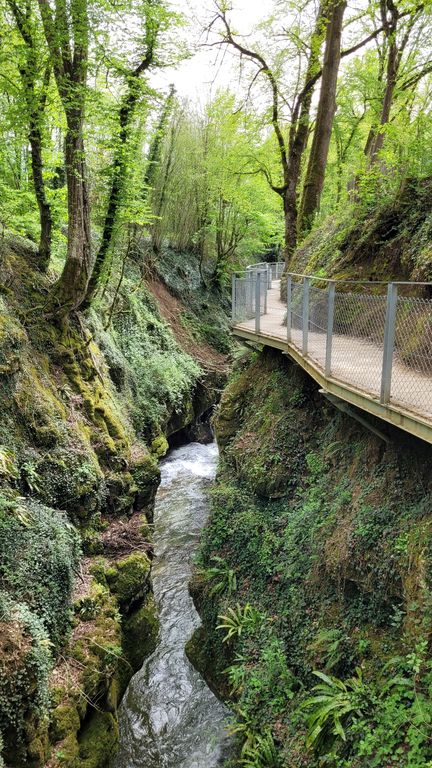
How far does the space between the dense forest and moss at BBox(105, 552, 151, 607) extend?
0.17ft

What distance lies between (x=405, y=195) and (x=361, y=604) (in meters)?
6.89

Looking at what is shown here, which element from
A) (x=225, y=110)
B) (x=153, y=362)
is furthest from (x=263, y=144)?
(x=153, y=362)

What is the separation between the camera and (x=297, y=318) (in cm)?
844

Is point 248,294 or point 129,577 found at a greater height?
point 248,294

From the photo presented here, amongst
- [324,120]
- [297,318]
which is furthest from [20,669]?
[324,120]

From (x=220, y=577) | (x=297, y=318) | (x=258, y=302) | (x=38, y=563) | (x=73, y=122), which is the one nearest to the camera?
(x=38, y=563)

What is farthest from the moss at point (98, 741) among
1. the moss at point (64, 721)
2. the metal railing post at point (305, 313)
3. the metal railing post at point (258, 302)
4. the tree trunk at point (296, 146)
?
the tree trunk at point (296, 146)

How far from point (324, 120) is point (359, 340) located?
29.3 feet

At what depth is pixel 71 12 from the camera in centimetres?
830

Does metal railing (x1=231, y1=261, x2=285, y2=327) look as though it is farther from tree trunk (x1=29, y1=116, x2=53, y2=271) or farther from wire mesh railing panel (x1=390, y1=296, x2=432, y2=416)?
wire mesh railing panel (x1=390, y1=296, x2=432, y2=416)

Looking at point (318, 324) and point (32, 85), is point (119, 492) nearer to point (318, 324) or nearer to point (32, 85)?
point (318, 324)

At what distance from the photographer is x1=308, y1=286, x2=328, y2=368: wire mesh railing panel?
6.88 meters

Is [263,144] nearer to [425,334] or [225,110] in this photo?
[225,110]

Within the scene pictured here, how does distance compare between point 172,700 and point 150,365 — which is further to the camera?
point 150,365
